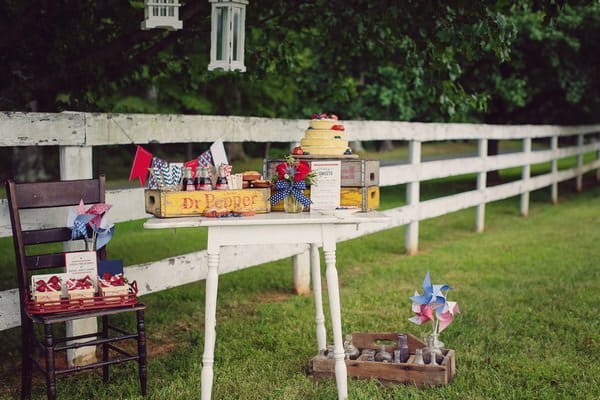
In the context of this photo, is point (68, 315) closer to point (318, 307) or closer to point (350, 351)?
point (318, 307)

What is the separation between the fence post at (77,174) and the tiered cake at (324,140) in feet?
4.35

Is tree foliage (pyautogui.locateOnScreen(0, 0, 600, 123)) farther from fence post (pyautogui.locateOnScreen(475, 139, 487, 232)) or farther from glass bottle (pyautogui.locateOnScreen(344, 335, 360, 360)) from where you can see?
glass bottle (pyautogui.locateOnScreen(344, 335, 360, 360))

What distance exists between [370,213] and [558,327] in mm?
2051

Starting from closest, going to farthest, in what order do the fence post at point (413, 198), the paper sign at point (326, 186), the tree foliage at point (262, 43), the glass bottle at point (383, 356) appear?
the paper sign at point (326, 186)
the glass bottle at point (383, 356)
the tree foliage at point (262, 43)
the fence post at point (413, 198)

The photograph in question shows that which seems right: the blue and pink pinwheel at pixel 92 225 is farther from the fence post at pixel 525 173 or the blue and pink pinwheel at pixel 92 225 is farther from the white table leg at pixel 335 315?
the fence post at pixel 525 173

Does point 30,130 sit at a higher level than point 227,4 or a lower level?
lower

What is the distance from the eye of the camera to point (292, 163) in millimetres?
3898

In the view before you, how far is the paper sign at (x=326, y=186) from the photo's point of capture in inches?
155

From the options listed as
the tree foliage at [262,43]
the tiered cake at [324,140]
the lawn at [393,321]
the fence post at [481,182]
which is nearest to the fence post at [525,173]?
the fence post at [481,182]

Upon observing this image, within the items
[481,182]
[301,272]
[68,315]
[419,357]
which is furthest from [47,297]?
[481,182]

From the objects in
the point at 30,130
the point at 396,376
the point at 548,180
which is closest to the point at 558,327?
the point at 396,376

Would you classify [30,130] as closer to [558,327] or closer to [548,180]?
[558,327]

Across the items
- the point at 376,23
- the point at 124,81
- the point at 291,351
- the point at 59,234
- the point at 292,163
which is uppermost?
the point at 376,23

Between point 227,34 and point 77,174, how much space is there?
47.9 inches
